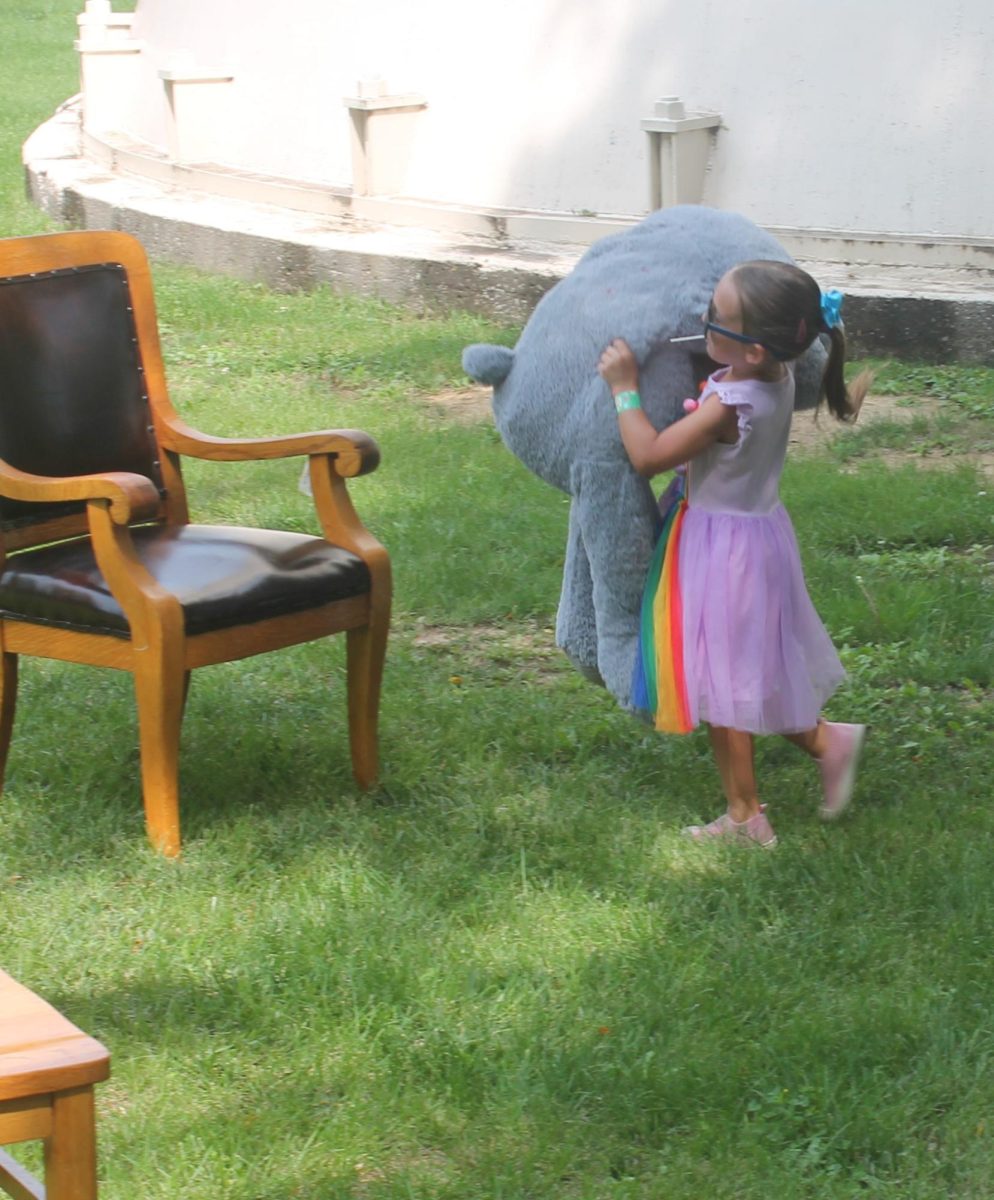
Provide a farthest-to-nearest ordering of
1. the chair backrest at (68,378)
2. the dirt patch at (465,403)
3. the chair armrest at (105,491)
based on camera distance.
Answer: the dirt patch at (465,403) → the chair backrest at (68,378) → the chair armrest at (105,491)

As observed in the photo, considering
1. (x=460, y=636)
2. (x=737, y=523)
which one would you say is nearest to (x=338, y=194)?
(x=460, y=636)

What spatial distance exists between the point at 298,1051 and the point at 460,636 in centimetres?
231

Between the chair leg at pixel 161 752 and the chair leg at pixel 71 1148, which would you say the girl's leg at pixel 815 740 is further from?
the chair leg at pixel 71 1148

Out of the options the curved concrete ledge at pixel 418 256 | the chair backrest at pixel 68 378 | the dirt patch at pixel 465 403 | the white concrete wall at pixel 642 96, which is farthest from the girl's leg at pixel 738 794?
the white concrete wall at pixel 642 96

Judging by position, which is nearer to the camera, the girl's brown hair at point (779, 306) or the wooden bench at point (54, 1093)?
the wooden bench at point (54, 1093)

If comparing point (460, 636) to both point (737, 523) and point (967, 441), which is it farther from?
point (967, 441)

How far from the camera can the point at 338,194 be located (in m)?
10.1

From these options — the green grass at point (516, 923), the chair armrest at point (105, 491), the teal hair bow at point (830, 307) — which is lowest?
the green grass at point (516, 923)

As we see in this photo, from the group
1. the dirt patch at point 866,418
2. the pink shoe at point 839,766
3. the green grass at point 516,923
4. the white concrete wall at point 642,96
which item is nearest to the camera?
the green grass at point 516,923

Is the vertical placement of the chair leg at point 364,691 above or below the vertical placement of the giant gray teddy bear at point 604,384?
below

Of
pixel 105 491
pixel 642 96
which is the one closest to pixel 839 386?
pixel 105 491

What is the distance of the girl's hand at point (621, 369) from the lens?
384 centimetres

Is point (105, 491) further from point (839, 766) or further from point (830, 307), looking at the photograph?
point (839, 766)

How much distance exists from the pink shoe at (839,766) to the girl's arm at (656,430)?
0.76 m
